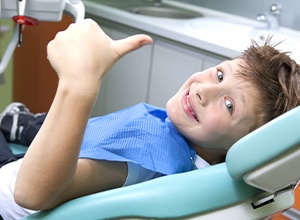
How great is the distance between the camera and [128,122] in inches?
47.3

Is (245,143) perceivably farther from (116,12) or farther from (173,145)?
(116,12)

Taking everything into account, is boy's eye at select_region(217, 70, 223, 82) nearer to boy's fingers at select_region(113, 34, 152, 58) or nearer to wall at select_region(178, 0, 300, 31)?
boy's fingers at select_region(113, 34, 152, 58)

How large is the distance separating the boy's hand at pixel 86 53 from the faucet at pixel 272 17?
1.78m

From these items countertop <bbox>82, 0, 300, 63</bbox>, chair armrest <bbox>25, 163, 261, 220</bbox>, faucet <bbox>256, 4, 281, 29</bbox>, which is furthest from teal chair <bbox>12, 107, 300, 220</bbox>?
faucet <bbox>256, 4, 281, 29</bbox>

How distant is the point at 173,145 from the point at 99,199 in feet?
0.93

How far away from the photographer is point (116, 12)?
2.55 m

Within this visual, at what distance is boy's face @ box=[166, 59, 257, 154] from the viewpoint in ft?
3.76

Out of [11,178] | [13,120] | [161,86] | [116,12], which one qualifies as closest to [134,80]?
[161,86]

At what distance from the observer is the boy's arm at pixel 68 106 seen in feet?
2.98

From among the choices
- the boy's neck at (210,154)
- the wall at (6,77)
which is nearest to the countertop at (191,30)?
the wall at (6,77)

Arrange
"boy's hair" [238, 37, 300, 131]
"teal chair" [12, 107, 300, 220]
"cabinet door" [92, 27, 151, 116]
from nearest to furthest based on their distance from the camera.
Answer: "teal chair" [12, 107, 300, 220], "boy's hair" [238, 37, 300, 131], "cabinet door" [92, 27, 151, 116]

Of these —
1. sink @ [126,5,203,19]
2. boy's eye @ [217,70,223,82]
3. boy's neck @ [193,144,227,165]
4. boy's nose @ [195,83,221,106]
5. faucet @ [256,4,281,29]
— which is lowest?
boy's neck @ [193,144,227,165]

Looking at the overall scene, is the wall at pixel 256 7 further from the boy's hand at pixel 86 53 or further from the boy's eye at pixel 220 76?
the boy's hand at pixel 86 53

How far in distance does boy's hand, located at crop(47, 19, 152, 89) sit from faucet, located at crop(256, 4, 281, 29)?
178 cm
